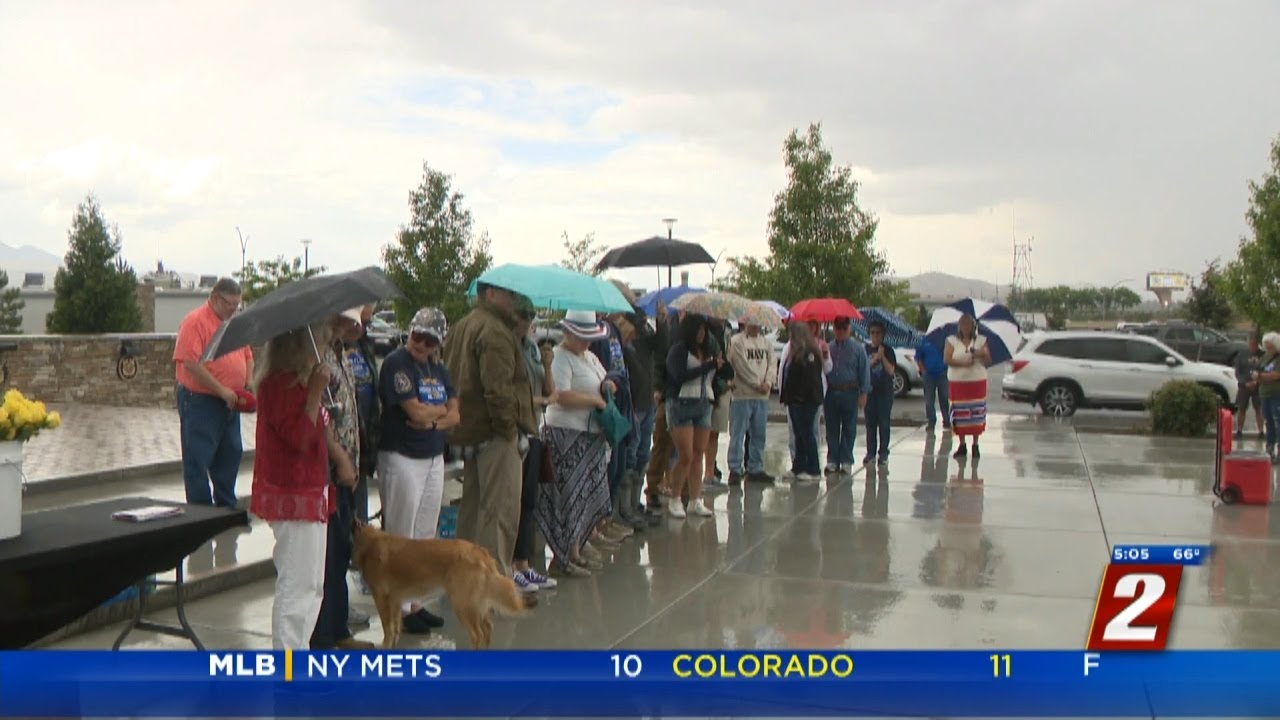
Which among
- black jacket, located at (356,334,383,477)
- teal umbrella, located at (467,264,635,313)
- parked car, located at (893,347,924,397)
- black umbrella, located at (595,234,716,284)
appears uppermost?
black umbrella, located at (595,234,716,284)

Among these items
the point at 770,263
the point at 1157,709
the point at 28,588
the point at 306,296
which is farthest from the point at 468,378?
the point at 770,263

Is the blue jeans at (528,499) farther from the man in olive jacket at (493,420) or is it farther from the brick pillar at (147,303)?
the brick pillar at (147,303)

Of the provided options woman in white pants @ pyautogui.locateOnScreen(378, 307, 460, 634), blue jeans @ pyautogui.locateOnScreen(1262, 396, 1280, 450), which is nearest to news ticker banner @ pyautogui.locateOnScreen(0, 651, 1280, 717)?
woman in white pants @ pyautogui.locateOnScreen(378, 307, 460, 634)

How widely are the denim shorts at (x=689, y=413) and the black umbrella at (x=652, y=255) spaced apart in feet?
8.47

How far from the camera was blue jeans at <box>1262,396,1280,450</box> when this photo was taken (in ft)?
43.9

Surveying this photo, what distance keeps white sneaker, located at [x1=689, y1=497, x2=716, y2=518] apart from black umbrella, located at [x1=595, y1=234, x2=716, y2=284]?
277 cm

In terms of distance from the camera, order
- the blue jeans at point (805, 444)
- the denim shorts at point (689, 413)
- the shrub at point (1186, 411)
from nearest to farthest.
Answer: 1. the denim shorts at point (689, 413)
2. the blue jeans at point (805, 444)
3. the shrub at point (1186, 411)

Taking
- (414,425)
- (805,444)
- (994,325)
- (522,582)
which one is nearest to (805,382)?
(805,444)

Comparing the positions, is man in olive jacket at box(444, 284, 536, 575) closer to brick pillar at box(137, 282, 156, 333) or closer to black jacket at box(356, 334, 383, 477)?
black jacket at box(356, 334, 383, 477)

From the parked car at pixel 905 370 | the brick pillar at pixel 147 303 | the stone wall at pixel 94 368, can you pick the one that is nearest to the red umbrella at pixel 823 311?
the stone wall at pixel 94 368

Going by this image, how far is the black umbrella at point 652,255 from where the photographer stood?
11266 mm

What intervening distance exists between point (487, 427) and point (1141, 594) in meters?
4.16

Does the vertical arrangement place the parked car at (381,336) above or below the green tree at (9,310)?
below

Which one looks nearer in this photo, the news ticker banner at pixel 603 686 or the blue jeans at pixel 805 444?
the news ticker banner at pixel 603 686
